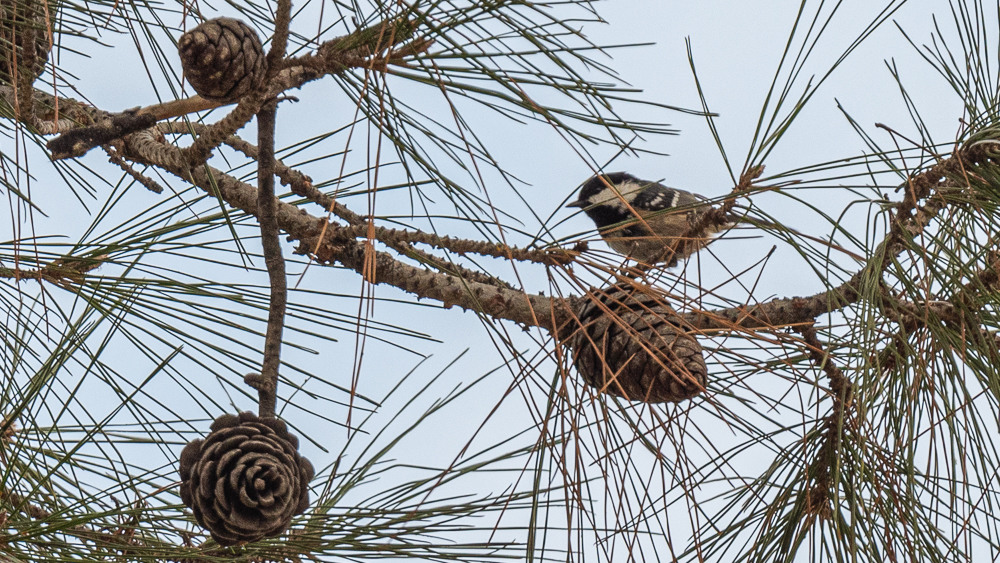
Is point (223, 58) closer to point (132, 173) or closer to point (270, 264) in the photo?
point (270, 264)

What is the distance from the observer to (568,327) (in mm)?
930

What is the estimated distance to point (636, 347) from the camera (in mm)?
848

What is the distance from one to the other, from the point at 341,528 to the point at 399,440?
102 millimetres

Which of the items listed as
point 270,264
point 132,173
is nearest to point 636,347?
point 270,264

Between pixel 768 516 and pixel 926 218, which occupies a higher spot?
pixel 926 218

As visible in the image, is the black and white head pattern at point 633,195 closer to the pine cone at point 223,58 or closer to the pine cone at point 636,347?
the pine cone at point 636,347

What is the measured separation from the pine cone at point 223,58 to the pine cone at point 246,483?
25 cm

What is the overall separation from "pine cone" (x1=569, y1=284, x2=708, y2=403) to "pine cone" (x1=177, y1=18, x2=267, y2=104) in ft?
1.04

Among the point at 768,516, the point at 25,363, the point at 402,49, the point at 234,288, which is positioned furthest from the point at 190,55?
the point at 768,516

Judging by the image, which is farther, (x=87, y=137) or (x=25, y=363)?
(x=25, y=363)

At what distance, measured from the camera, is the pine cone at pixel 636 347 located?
819 millimetres

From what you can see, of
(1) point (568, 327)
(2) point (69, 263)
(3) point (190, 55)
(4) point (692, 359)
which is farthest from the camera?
(2) point (69, 263)

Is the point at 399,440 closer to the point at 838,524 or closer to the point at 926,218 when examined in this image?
the point at 838,524

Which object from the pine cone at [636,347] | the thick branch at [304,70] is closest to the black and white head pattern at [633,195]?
the pine cone at [636,347]
